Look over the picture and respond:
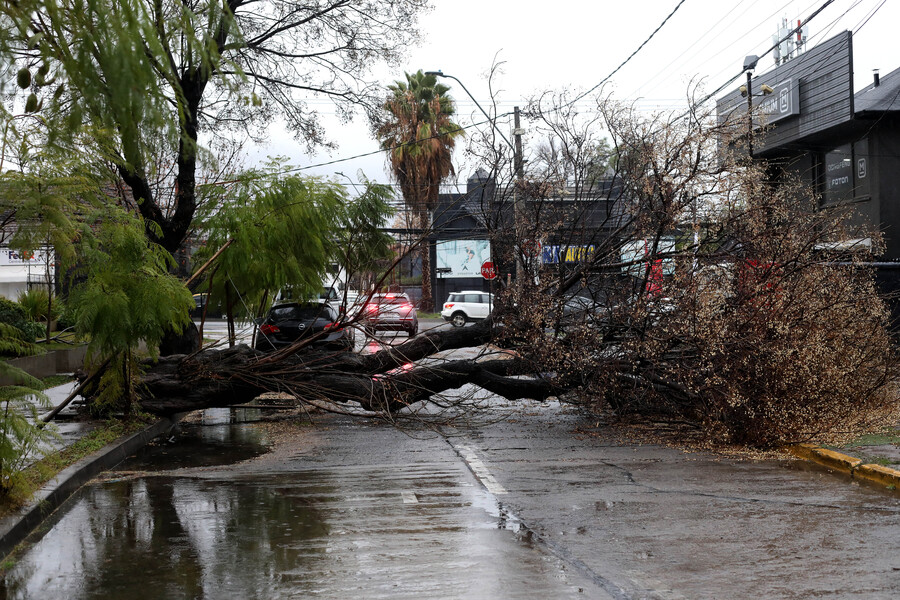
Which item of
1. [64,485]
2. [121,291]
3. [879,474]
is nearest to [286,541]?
[64,485]

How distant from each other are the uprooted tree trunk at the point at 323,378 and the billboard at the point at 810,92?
11.2m

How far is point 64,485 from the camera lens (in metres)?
7.75

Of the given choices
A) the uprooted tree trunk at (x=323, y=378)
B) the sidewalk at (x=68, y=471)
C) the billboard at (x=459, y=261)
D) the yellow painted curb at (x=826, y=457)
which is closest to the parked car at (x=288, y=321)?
the sidewalk at (x=68, y=471)

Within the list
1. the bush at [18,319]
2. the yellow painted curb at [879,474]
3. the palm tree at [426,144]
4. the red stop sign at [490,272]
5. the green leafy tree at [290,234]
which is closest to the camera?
the yellow painted curb at [879,474]

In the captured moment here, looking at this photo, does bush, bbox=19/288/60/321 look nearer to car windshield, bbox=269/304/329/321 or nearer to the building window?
car windshield, bbox=269/304/329/321

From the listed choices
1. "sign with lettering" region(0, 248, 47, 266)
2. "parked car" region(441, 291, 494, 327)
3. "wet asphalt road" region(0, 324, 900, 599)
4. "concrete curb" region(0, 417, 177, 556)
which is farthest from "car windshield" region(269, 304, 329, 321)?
"parked car" region(441, 291, 494, 327)

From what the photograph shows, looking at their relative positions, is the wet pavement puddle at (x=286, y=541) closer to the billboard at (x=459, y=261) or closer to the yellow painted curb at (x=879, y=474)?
the yellow painted curb at (x=879, y=474)

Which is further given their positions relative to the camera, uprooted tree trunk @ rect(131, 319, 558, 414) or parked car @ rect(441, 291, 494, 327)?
parked car @ rect(441, 291, 494, 327)

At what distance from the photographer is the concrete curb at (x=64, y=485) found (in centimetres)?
613

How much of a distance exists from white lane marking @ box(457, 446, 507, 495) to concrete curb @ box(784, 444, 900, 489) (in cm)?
355

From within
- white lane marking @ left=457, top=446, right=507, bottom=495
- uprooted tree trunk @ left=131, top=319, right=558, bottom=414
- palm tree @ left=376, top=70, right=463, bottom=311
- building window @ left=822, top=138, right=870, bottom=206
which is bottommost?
white lane marking @ left=457, top=446, right=507, bottom=495

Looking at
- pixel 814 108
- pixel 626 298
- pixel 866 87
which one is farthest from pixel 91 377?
pixel 866 87

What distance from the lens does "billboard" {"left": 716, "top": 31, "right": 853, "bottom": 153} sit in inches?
817

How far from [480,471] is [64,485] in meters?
4.06
